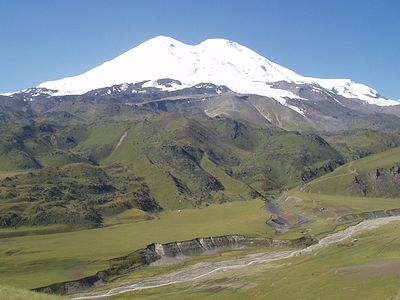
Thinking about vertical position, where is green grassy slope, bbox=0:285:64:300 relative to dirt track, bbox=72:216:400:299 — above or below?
above

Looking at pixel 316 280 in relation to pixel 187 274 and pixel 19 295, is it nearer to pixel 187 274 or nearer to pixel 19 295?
pixel 187 274

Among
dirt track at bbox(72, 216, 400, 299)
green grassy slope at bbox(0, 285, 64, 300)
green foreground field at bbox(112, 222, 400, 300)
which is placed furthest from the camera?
dirt track at bbox(72, 216, 400, 299)

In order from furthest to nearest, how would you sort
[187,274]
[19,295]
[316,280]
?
[187,274], [316,280], [19,295]

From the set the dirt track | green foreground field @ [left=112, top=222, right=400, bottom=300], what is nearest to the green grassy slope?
green foreground field @ [left=112, top=222, right=400, bottom=300]

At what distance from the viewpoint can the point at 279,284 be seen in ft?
402

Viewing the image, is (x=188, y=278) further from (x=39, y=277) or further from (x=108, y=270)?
(x=39, y=277)

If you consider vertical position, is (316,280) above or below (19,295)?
below

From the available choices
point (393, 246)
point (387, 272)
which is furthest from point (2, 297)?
point (393, 246)

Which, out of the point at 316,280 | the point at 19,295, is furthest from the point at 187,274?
the point at 19,295

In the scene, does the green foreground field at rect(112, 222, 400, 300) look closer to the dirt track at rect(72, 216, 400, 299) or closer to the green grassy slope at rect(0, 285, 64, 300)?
the dirt track at rect(72, 216, 400, 299)

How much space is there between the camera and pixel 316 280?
113 meters

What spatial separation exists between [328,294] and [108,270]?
11363 cm

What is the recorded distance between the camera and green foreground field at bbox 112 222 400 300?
98.9 metres

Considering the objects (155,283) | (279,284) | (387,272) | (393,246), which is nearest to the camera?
(387,272)
